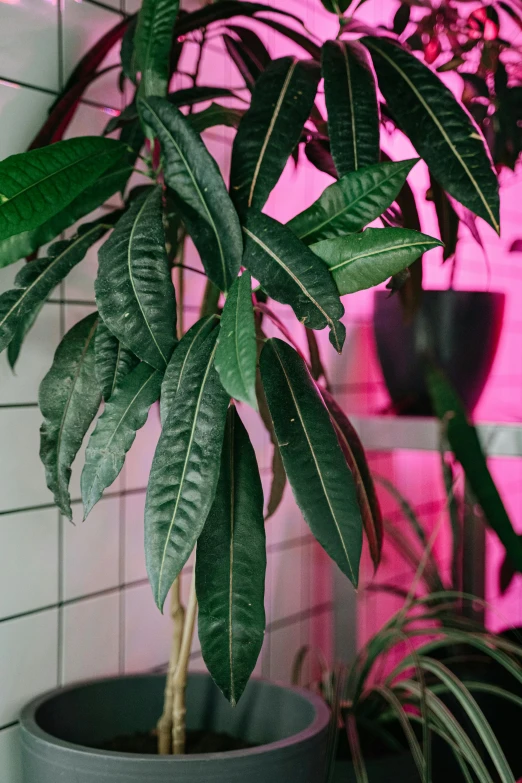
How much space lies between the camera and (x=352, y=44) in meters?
0.96

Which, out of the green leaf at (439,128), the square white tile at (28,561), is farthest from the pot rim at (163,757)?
the green leaf at (439,128)

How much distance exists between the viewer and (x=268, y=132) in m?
0.90

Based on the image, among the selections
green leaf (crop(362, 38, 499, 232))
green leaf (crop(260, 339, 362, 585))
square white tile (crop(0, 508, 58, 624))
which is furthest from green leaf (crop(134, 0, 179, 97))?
square white tile (crop(0, 508, 58, 624))

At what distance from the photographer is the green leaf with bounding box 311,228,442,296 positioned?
0.77 metres

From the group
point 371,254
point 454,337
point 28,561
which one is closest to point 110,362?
point 371,254

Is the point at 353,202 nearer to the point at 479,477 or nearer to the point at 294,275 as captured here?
the point at 294,275

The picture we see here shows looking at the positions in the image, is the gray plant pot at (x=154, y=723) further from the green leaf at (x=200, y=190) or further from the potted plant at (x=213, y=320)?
the green leaf at (x=200, y=190)

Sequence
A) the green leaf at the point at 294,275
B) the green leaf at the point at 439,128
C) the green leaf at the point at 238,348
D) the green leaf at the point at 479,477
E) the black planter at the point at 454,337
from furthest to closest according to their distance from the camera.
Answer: the black planter at the point at 454,337, the green leaf at the point at 479,477, the green leaf at the point at 439,128, the green leaf at the point at 294,275, the green leaf at the point at 238,348

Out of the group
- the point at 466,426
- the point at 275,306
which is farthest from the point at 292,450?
the point at 275,306

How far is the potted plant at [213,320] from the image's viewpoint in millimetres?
757

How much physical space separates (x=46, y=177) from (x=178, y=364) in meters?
0.23

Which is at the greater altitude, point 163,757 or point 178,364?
point 178,364

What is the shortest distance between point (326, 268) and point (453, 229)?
420 millimetres

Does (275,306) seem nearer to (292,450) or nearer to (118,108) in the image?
(118,108)
